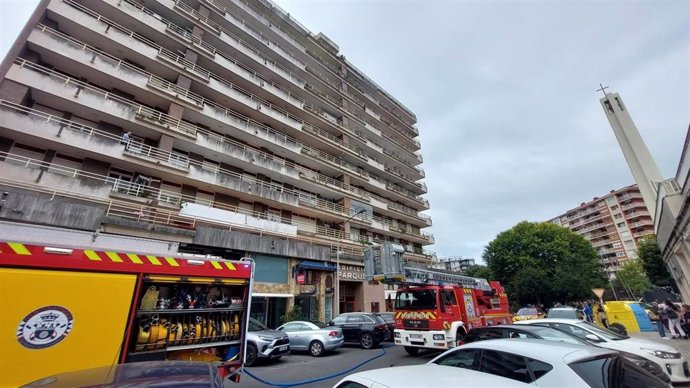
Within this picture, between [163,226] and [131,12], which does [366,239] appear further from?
[131,12]

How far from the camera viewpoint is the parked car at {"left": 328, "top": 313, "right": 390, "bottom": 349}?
13.3 metres

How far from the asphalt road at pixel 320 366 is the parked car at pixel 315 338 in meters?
0.33

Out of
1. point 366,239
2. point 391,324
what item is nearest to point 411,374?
point 391,324

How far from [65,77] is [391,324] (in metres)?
21.4

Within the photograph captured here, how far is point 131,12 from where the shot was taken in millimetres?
18328

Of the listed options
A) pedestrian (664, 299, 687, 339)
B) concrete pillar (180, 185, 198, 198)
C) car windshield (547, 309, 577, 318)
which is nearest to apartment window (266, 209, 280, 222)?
concrete pillar (180, 185, 198, 198)

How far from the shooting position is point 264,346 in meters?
9.74

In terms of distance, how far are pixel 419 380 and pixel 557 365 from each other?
163cm

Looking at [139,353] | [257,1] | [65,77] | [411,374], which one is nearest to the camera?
[411,374]

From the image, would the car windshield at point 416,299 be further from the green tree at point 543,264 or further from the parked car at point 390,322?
the green tree at point 543,264

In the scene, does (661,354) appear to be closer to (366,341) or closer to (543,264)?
(366,341)

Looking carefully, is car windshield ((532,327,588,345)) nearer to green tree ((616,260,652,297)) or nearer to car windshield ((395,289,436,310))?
car windshield ((395,289,436,310))

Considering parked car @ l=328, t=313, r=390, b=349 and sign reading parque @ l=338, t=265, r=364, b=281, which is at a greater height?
sign reading parque @ l=338, t=265, r=364, b=281

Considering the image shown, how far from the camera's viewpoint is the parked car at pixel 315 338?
11.7 m
